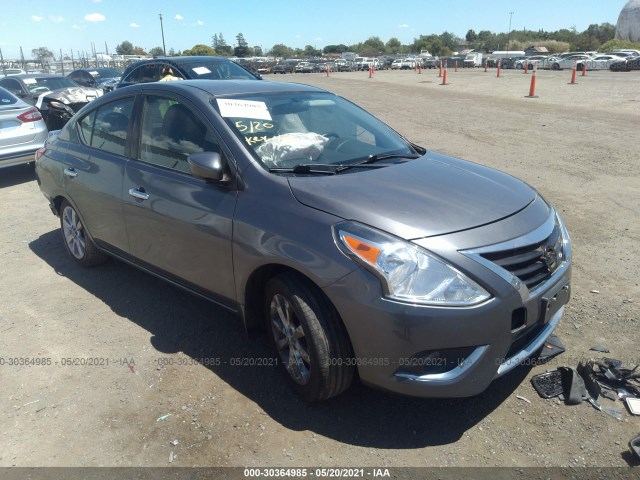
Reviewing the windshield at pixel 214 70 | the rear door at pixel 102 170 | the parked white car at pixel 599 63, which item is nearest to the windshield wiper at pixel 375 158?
the rear door at pixel 102 170

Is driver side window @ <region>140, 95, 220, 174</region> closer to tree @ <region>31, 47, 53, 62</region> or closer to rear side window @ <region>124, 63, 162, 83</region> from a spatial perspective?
rear side window @ <region>124, 63, 162, 83</region>

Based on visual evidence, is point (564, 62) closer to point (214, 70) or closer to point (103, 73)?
point (103, 73)

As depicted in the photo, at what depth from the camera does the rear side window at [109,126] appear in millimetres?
4150

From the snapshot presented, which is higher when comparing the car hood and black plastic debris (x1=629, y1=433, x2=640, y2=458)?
the car hood

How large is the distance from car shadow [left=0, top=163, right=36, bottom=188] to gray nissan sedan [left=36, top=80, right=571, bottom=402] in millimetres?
5521

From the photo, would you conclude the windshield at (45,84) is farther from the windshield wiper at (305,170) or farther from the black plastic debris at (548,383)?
the black plastic debris at (548,383)

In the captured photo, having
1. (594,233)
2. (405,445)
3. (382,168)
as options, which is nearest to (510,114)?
(594,233)

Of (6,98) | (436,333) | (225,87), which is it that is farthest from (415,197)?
(6,98)

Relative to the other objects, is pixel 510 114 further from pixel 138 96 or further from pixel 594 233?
pixel 138 96

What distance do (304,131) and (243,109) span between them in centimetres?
44

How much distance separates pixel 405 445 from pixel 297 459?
57 cm

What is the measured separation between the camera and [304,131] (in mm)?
3635

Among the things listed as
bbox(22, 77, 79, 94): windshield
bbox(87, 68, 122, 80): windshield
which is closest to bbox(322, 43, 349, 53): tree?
bbox(87, 68, 122, 80): windshield

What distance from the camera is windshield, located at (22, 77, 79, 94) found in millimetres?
12451
